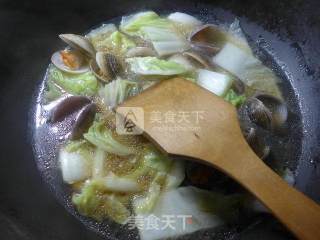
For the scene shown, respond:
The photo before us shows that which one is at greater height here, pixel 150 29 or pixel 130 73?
pixel 150 29

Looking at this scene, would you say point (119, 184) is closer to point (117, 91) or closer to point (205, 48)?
point (117, 91)

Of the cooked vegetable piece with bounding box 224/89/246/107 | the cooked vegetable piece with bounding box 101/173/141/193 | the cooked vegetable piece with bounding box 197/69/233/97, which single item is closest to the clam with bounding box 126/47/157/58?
the cooked vegetable piece with bounding box 197/69/233/97

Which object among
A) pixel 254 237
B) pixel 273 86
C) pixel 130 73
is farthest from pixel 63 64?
pixel 254 237

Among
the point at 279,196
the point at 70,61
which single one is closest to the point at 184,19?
the point at 70,61

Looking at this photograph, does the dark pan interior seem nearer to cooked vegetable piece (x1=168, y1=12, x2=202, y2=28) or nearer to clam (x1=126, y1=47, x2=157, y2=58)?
cooked vegetable piece (x1=168, y1=12, x2=202, y2=28)

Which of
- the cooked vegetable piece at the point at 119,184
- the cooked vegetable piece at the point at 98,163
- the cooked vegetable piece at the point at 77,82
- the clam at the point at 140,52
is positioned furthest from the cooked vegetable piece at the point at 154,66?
the cooked vegetable piece at the point at 119,184

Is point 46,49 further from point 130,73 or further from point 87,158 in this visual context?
point 87,158

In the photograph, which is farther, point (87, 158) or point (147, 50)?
point (147, 50)

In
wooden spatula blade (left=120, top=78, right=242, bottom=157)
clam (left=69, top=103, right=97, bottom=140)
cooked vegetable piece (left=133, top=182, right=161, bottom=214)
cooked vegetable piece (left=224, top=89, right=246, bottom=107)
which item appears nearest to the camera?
wooden spatula blade (left=120, top=78, right=242, bottom=157)
